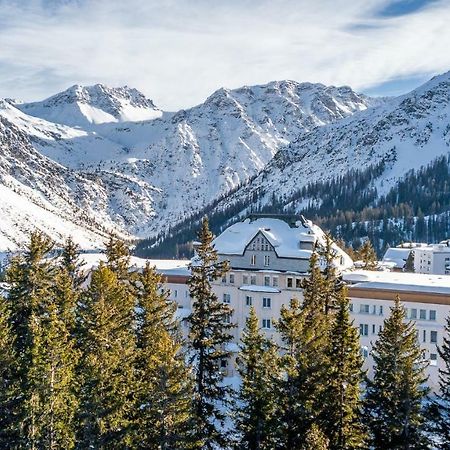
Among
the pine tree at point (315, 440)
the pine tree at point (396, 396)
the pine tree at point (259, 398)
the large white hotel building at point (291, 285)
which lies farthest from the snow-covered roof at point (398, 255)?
the pine tree at point (315, 440)

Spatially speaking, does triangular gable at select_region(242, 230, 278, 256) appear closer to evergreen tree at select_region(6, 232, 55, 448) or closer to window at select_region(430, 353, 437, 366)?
window at select_region(430, 353, 437, 366)

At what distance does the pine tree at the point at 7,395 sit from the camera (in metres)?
34.7

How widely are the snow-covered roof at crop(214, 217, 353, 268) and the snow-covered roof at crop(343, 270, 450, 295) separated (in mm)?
4846

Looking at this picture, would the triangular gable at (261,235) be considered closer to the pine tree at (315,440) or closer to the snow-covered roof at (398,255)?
the pine tree at (315,440)

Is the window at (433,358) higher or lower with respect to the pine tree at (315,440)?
lower

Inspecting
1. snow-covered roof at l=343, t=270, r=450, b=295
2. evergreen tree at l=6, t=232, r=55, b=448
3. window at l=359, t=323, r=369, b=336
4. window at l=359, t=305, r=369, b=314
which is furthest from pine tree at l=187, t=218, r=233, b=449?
snow-covered roof at l=343, t=270, r=450, b=295

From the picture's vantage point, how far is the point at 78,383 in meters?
34.5

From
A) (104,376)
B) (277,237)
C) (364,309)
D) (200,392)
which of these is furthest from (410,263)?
(104,376)

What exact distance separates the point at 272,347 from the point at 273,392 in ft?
10.6

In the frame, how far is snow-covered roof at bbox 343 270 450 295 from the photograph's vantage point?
62031 mm

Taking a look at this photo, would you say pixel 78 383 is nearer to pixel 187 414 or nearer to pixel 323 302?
pixel 187 414

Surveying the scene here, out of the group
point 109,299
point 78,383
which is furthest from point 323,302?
point 78,383

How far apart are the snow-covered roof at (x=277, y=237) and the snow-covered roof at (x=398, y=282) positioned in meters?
4.85

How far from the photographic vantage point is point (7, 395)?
3444 centimetres
